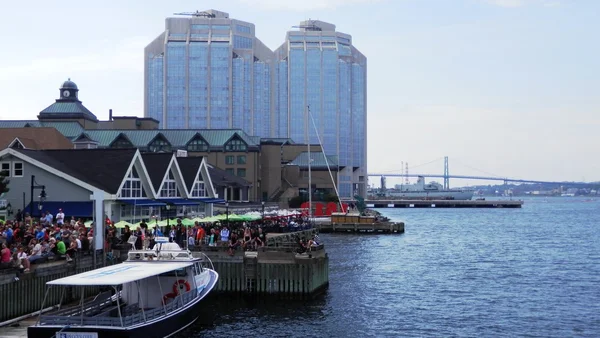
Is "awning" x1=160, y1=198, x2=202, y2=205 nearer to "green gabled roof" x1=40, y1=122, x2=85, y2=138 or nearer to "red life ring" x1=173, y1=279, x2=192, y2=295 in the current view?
"red life ring" x1=173, y1=279, x2=192, y2=295

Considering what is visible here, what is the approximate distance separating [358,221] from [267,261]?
264 ft

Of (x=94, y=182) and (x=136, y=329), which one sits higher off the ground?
(x=94, y=182)

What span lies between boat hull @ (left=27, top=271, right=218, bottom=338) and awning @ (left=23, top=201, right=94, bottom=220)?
1056 inches

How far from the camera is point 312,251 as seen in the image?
48.1m

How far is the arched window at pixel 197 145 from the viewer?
474ft

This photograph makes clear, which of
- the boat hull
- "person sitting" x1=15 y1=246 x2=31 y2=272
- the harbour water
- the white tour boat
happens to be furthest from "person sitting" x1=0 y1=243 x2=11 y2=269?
the harbour water

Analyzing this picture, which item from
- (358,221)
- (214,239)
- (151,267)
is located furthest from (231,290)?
(358,221)

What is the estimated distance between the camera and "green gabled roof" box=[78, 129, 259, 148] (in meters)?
139

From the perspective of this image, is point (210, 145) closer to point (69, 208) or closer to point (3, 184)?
point (69, 208)

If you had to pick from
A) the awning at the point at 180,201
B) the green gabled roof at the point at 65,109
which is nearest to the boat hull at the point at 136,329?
the awning at the point at 180,201

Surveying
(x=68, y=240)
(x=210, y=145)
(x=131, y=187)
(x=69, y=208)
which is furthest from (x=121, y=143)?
(x=68, y=240)

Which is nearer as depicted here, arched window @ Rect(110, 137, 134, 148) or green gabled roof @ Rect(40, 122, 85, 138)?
arched window @ Rect(110, 137, 134, 148)

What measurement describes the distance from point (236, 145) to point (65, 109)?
35.7 meters

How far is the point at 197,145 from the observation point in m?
145
